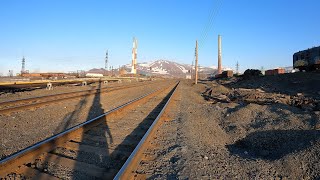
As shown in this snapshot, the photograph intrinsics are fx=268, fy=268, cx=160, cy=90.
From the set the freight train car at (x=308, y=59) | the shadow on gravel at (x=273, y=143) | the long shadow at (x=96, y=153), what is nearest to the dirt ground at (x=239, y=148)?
the shadow on gravel at (x=273, y=143)

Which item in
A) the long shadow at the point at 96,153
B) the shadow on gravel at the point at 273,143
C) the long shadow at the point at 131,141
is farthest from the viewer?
the shadow on gravel at the point at 273,143

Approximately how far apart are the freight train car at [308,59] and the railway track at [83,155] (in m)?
37.9

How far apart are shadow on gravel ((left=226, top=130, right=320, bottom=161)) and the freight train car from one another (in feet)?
115

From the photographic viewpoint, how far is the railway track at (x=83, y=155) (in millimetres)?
4176

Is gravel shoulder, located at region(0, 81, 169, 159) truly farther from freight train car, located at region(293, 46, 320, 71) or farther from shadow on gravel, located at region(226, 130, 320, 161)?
freight train car, located at region(293, 46, 320, 71)

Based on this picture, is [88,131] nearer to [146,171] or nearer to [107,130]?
[107,130]

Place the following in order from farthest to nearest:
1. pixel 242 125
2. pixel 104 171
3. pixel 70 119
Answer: pixel 70 119, pixel 242 125, pixel 104 171

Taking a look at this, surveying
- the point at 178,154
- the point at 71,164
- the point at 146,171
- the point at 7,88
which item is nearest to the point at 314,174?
the point at 178,154

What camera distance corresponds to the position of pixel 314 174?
4.38 m

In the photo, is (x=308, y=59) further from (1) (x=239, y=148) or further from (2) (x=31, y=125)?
(2) (x=31, y=125)

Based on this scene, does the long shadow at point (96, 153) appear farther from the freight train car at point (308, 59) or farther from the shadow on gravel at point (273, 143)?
the freight train car at point (308, 59)

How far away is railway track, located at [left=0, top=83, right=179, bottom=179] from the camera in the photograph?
13.7 feet

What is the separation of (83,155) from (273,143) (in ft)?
14.5

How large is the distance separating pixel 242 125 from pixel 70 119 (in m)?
5.74
